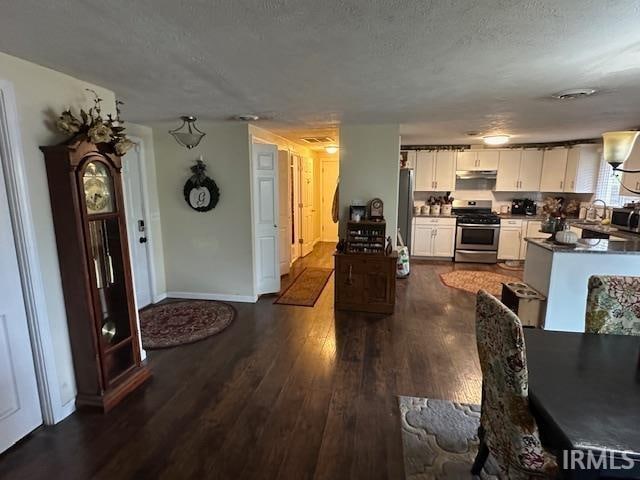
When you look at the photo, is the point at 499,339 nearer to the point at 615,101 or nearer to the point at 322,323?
the point at 322,323

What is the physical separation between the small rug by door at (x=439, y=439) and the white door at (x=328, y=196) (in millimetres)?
6246

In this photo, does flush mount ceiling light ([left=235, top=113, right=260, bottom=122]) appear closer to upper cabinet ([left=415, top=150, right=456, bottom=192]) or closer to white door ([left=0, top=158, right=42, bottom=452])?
white door ([left=0, top=158, right=42, bottom=452])

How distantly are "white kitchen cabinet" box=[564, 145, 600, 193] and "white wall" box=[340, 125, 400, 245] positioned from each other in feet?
12.6

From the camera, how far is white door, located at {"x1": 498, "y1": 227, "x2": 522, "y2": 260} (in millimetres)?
6324

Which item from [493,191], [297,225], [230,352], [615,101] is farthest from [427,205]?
[230,352]

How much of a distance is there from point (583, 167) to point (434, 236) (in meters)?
2.66

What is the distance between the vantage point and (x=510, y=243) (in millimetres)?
6355

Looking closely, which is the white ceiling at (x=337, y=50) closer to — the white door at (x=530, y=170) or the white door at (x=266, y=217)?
the white door at (x=266, y=217)

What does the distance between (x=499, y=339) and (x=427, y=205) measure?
5814 mm

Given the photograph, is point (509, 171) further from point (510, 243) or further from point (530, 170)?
point (510, 243)

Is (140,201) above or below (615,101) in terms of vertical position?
below

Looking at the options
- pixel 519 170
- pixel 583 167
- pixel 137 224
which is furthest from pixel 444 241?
pixel 137 224

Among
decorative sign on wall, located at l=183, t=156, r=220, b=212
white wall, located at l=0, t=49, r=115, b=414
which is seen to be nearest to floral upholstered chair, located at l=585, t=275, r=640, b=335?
white wall, located at l=0, t=49, r=115, b=414

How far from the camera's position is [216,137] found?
13.6 feet
